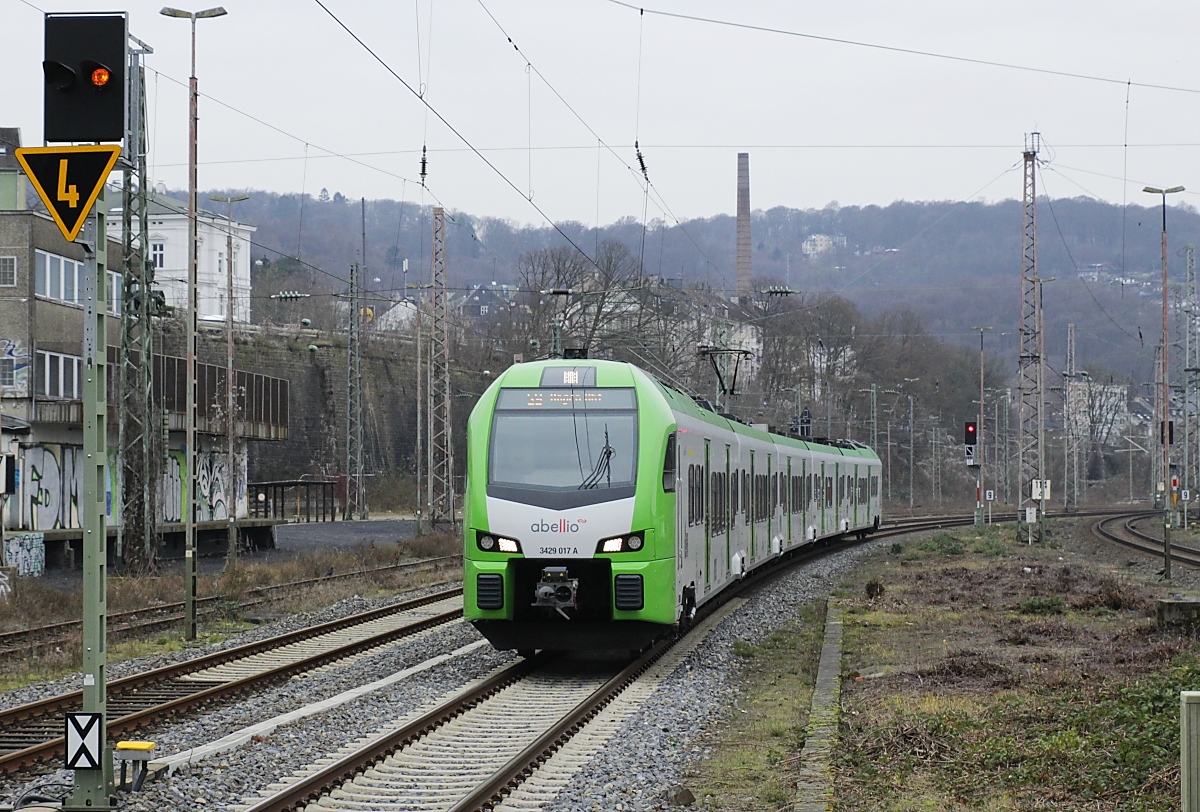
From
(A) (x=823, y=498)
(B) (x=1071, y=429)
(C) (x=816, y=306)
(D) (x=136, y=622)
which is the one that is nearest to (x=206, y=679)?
(D) (x=136, y=622)

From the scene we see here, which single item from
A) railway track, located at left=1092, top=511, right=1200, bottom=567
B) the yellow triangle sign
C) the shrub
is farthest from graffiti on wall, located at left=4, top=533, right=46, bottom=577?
railway track, located at left=1092, top=511, right=1200, bottom=567

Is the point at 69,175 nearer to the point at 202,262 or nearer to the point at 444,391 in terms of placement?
the point at 444,391

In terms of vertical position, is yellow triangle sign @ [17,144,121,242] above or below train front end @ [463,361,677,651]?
above

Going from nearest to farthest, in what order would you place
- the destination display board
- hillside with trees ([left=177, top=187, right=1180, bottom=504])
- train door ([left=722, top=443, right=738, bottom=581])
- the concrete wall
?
the destination display board → train door ([left=722, top=443, right=738, bottom=581]) → hillside with trees ([left=177, top=187, right=1180, bottom=504]) → the concrete wall

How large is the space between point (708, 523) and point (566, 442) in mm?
3827

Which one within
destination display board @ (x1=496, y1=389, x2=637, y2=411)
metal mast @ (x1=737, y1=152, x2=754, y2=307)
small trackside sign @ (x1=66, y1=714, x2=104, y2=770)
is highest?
metal mast @ (x1=737, y1=152, x2=754, y2=307)

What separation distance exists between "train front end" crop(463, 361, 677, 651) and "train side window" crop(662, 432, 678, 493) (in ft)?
0.35

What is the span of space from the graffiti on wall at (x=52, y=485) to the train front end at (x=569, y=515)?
66.4 ft

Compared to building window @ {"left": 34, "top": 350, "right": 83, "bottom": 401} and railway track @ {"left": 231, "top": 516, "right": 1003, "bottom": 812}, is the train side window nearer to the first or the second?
railway track @ {"left": 231, "top": 516, "right": 1003, "bottom": 812}

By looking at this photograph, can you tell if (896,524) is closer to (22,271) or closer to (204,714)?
(22,271)

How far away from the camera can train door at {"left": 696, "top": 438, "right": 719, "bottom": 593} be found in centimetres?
1838

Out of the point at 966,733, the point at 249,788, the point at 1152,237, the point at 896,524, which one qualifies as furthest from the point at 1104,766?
the point at 1152,237

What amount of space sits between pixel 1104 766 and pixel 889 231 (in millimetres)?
195066

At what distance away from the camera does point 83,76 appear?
825 centimetres
